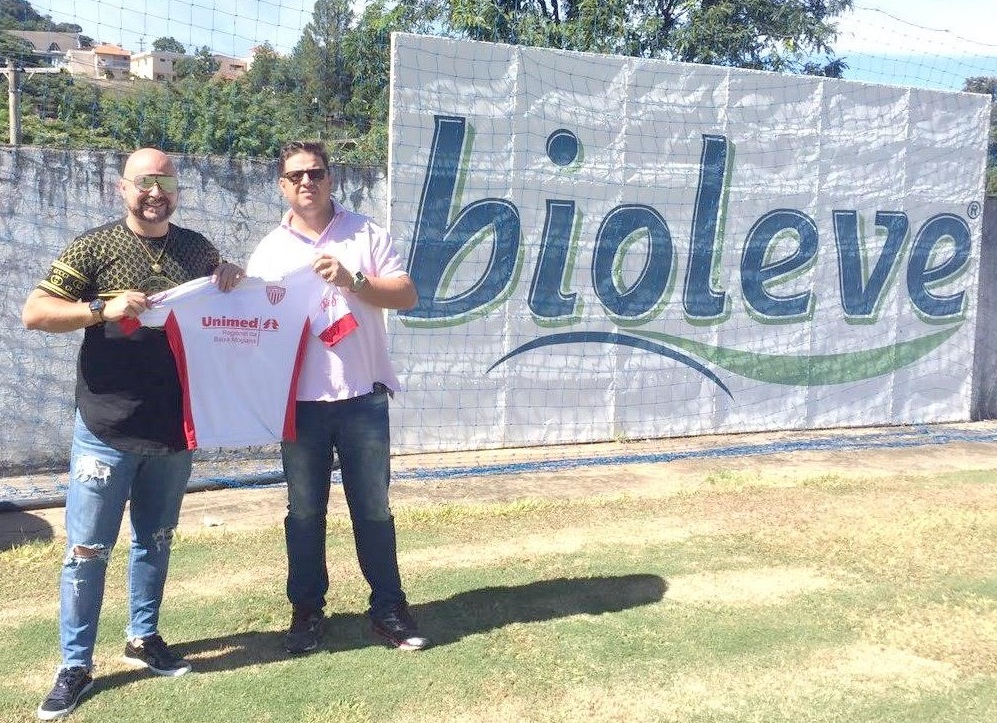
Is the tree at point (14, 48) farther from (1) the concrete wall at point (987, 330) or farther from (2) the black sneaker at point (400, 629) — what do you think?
(2) the black sneaker at point (400, 629)

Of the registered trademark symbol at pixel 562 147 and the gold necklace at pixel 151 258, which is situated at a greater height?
the registered trademark symbol at pixel 562 147

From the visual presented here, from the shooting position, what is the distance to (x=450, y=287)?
8117mm

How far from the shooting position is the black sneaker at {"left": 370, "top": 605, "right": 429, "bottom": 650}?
4.47 m

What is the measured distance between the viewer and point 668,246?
350 inches

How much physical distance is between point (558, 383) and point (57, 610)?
4.60 meters

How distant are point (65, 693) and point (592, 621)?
7.18ft

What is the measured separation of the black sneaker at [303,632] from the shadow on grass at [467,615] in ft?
0.14

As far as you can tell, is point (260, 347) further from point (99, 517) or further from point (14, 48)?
point (14, 48)

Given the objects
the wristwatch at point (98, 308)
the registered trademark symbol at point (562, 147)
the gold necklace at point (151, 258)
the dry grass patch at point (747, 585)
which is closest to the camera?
the wristwatch at point (98, 308)

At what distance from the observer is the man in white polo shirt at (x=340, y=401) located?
4281mm

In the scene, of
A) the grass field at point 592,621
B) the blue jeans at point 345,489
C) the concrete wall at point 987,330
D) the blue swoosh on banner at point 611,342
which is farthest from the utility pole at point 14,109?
the concrete wall at point 987,330

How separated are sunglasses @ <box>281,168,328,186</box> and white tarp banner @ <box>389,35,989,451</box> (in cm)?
361

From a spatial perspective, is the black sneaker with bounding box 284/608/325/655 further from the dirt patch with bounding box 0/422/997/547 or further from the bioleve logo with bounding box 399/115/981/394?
the bioleve logo with bounding box 399/115/981/394

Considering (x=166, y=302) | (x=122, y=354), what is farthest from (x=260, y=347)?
(x=122, y=354)
